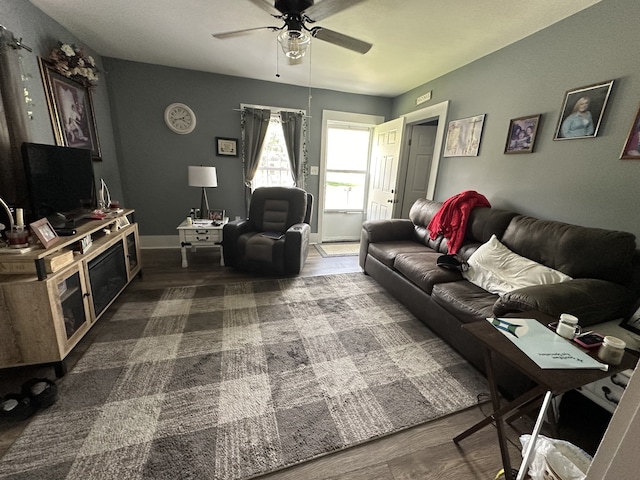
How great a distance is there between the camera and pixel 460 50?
2697 mm

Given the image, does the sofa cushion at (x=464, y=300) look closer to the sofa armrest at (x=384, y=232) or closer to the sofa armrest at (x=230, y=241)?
the sofa armrest at (x=384, y=232)

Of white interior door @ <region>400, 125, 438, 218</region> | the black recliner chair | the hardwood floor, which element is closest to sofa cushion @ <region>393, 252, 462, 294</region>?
the hardwood floor

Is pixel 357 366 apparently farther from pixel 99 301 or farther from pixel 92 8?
pixel 92 8

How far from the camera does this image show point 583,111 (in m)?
1.99

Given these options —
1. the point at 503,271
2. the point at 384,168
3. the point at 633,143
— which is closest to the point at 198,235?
the point at 384,168

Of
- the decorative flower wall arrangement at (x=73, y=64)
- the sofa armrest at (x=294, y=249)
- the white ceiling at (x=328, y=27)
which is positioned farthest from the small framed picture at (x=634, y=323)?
the decorative flower wall arrangement at (x=73, y=64)

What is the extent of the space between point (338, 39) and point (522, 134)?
1.88 meters

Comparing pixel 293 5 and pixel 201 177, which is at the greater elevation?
pixel 293 5

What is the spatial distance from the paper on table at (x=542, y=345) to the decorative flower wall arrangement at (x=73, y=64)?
3940mm

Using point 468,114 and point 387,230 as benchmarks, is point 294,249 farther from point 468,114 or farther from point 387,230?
point 468,114

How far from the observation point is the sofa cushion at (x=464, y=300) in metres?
1.78

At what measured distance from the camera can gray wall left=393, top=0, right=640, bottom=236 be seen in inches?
70.4

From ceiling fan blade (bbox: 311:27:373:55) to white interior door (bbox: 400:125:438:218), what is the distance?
7.75 ft

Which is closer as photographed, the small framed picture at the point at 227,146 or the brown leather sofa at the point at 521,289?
the brown leather sofa at the point at 521,289
